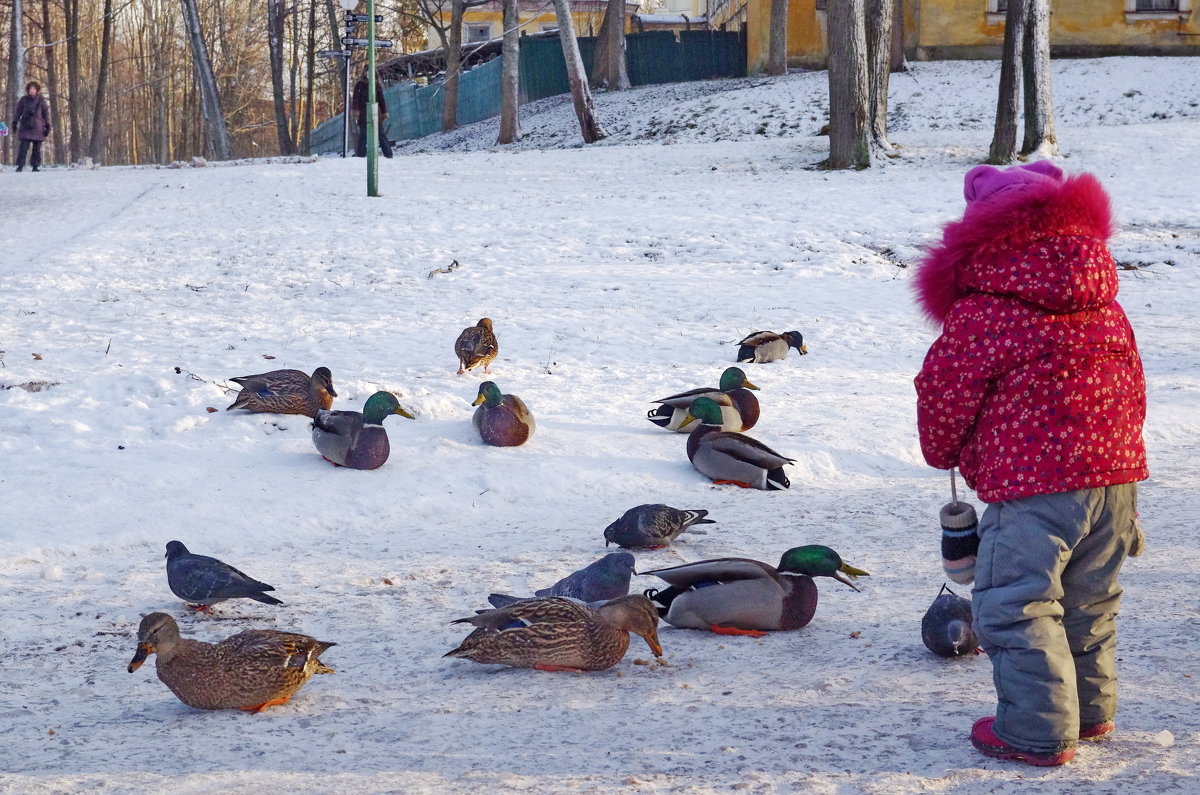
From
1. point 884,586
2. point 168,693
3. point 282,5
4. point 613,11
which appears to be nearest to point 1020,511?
point 884,586

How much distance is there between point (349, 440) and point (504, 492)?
0.93m

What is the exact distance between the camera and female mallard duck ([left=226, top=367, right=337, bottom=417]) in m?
7.48

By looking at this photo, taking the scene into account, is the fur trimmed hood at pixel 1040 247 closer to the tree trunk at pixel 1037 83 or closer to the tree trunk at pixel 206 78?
the tree trunk at pixel 1037 83

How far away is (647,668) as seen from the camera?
4289 mm

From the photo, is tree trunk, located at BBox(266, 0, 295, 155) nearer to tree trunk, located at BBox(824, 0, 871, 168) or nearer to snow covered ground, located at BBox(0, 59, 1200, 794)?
snow covered ground, located at BBox(0, 59, 1200, 794)

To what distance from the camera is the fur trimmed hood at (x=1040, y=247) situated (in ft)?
10.5

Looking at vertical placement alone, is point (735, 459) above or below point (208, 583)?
above

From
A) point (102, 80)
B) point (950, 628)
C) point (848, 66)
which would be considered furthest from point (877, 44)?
point (102, 80)

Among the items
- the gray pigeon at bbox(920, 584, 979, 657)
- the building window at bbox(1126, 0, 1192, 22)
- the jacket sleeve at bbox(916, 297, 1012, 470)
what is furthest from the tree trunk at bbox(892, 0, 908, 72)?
the jacket sleeve at bbox(916, 297, 1012, 470)

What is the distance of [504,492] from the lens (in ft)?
22.0

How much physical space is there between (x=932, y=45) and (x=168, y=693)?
2961 centimetres

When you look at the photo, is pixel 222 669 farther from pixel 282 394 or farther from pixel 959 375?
pixel 282 394

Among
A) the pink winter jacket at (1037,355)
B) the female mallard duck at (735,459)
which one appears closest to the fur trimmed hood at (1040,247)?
the pink winter jacket at (1037,355)

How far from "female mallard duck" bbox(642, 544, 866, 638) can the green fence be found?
34184 millimetres
